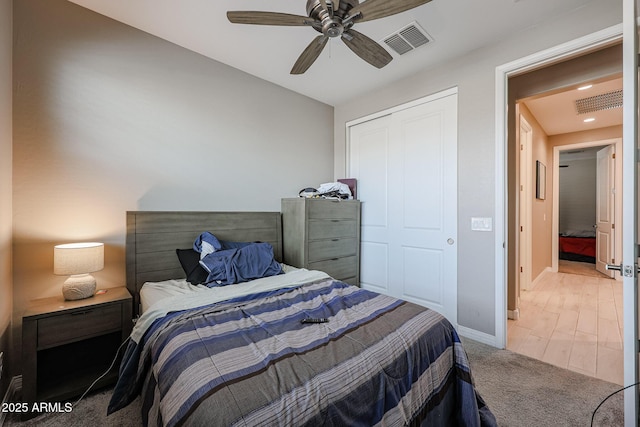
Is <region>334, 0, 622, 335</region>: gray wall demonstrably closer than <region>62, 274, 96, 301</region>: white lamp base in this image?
No

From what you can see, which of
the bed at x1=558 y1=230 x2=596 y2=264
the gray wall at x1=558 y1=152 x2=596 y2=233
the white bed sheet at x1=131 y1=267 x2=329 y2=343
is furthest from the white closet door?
Result: the gray wall at x1=558 y1=152 x2=596 y2=233

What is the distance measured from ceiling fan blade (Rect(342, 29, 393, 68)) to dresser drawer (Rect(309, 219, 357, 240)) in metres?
1.70

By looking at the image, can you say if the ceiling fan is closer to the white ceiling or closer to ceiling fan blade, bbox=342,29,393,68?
ceiling fan blade, bbox=342,29,393,68

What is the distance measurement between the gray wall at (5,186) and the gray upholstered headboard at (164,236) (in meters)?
0.65

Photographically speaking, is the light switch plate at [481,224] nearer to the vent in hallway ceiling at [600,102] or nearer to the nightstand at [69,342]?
the vent in hallway ceiling at [600,102]

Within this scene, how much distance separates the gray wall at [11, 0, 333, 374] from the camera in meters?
1.89

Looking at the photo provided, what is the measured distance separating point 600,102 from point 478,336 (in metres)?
3.68

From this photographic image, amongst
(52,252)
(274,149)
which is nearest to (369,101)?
(274,149)

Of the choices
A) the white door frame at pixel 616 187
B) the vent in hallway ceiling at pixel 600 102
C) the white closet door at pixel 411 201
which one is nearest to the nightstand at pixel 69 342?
the white closet door at pixel 411 201

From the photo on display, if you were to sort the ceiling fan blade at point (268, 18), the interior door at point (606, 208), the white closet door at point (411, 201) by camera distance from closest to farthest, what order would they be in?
the ceiling fan blade at point (268, 18) → the white closet door at point (411, 201) → the interior door at point (606, 208)

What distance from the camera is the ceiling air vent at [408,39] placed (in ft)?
7.39

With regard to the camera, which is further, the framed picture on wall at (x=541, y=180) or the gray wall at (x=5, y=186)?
the framed picture on wall at (x=541, y=180)

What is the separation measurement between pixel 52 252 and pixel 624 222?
A: 3510 mm

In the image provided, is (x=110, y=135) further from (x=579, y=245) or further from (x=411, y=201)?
(x=579, y=245)
